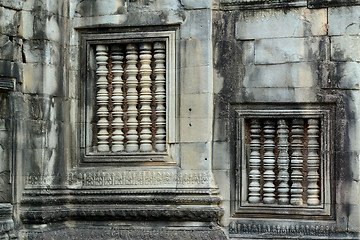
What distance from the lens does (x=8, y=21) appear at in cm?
1143

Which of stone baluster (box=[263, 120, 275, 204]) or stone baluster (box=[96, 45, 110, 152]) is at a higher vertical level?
stone baluster (box=[96, 45, 110, 152])

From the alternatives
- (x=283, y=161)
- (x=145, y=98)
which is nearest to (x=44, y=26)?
(x=145, y=98)

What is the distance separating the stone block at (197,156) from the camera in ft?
37.0

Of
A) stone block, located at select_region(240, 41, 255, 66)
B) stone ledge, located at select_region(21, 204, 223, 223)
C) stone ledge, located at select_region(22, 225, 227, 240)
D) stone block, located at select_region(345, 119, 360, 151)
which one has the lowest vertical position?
→ stone ledge, located at select_region(22, 225, 227, 240)

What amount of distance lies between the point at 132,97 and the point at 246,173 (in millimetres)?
2070

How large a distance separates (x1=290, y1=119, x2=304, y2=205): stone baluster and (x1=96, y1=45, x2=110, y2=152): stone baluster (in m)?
2.82

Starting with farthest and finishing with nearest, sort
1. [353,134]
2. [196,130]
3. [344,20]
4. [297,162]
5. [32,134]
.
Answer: [32,134]
[196,130]
[297,162]
[344,20]
[353,134]

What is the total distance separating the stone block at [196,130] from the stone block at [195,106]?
0.06 m

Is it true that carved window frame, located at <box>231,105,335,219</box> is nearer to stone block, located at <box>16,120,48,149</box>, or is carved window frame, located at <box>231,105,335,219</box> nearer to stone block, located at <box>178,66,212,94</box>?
stone block, located at <box>178,66,212,94</box>

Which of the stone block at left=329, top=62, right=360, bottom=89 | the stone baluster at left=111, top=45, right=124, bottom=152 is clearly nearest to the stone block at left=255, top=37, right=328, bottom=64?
the stone block at left=329, top=62, right=360, bottom=89

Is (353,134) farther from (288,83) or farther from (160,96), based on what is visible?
(160,96)

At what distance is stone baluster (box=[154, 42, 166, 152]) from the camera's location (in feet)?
38.0

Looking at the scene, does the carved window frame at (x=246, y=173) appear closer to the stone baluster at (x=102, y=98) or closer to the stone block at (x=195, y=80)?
the stone block at (x=195, y=80)

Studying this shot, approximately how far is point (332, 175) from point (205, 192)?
6.04 feet
